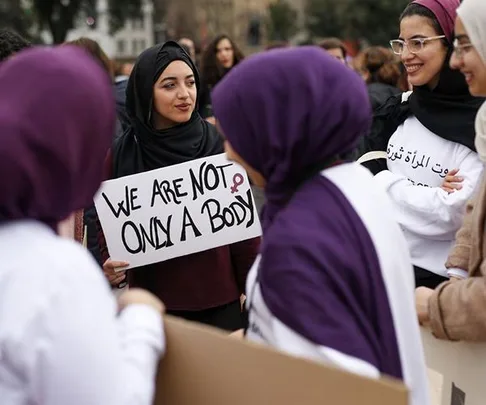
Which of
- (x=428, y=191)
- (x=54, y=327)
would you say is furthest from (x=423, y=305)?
(x=54, y=327)

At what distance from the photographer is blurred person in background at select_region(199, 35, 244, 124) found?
6.98 metres

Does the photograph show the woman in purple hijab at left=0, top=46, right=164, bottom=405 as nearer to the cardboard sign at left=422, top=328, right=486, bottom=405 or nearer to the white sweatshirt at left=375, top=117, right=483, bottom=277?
the cardboard sign at left=422, top=328, right=486, bottom=405

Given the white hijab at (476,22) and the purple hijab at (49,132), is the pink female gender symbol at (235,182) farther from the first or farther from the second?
the purple hijab at (49,132)

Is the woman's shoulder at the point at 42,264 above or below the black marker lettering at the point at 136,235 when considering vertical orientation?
above

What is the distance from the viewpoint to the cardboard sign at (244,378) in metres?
1.47

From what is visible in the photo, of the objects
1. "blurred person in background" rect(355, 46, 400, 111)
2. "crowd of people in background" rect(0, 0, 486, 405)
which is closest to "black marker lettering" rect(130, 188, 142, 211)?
"crowd of people in background" rect(0, 0, 486, 405)

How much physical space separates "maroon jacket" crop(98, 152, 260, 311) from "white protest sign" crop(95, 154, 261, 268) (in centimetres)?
7

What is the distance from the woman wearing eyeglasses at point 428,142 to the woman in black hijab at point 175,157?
0.65 metres

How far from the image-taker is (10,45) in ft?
9.89

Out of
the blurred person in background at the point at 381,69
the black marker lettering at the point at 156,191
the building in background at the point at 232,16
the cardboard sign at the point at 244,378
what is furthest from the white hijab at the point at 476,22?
the building in background at the point at 232,16

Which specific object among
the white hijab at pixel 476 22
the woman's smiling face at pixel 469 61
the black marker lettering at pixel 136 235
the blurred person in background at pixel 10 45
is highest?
the white hijab at pixel 476 22

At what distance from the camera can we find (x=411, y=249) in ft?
9.63

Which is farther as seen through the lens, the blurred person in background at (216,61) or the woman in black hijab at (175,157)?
the blurred person in background at (216,61)

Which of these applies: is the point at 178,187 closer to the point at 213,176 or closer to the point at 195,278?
the point at 213,176
